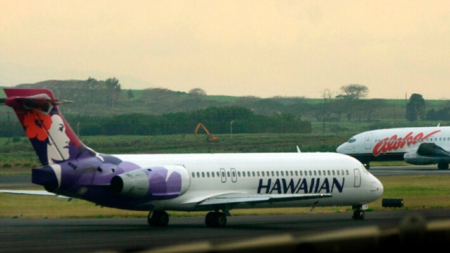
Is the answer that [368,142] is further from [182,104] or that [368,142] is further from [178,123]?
[182,104]

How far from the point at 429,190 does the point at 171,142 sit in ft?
196

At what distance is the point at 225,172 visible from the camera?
98.3 ft

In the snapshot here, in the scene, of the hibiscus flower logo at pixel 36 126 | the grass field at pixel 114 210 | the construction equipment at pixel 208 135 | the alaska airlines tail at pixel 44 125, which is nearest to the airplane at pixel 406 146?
the grass field at pixel 114 210

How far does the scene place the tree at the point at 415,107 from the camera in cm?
17012

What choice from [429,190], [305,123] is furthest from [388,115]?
[429,190]

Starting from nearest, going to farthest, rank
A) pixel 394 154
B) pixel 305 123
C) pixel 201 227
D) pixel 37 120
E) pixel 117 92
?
pixel 37 120 < pixel 201 227 < pixel 394 154 < pixel 305 123 < pixel 117 92

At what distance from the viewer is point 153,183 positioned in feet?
90.4

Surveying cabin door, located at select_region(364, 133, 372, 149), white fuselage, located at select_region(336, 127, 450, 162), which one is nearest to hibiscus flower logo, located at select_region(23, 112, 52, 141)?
white fuselage, located at select_region(336, 127, 450, 162)

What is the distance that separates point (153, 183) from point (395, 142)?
173ft

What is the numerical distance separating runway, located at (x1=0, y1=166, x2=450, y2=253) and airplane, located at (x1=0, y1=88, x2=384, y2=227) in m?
0.84

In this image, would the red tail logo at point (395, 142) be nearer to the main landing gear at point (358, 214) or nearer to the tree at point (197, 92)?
the main landing gear at point (358, 214)

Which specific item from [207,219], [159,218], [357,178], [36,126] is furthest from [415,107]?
[36,126]

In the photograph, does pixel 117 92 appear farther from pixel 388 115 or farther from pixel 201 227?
pixel 201 227

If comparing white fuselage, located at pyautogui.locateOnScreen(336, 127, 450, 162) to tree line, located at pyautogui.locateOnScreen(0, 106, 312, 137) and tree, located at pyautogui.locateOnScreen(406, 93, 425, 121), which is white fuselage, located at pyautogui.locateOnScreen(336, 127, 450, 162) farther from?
tree, located at pyautogui.locateOnScreen(406, 93, 425, 121)
